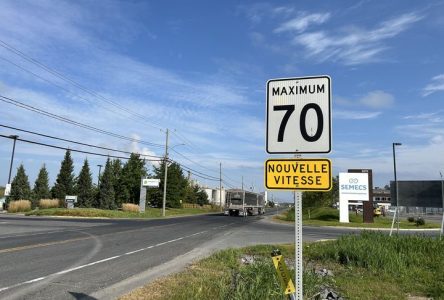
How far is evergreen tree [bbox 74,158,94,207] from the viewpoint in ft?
227

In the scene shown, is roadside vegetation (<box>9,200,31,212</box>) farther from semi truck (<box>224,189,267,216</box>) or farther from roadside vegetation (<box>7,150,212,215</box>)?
semi truck (<box>224,189,267,216</box>)

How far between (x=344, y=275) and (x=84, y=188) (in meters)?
66.1

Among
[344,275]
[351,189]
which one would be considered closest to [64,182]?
[351,189]

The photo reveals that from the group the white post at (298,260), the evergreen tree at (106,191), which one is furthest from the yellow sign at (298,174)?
the evergreen tree at (106,191)

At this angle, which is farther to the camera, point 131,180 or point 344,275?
point 131,180

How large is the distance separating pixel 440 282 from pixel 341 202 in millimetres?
39405

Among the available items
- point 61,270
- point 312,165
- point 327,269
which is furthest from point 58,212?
point 312,165

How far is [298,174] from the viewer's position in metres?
4.64

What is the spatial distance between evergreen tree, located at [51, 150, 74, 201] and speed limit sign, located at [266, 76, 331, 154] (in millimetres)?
70149

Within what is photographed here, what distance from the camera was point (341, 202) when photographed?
155 ft

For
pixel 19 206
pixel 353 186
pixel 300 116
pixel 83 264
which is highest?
pixel 353 186

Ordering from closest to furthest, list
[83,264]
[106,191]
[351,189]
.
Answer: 1. [83,264]
2. [351,189]
3. [106,191]

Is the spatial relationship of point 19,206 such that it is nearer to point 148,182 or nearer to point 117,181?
point 148,182

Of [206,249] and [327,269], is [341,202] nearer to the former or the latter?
[206,249]
